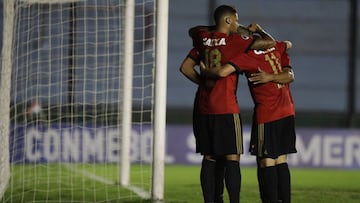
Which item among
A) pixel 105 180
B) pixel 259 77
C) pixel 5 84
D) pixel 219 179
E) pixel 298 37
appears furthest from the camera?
pixel 298 37

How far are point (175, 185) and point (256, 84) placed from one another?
471 cm

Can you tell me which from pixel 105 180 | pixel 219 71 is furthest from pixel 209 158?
pixel 105 180

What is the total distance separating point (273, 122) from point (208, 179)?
22.7 inches

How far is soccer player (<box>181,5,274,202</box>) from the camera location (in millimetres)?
6258

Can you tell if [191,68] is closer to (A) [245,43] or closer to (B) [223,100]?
(B) [223,100]

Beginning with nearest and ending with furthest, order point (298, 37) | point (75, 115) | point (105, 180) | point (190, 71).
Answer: point (190, 71) < point (105, 180) < point (75, 115) < point (298, 37)

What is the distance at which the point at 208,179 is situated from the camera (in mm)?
6441

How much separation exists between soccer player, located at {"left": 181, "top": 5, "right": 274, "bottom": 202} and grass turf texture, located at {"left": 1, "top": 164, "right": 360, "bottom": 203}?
2.12 meters

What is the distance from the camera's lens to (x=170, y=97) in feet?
64.5

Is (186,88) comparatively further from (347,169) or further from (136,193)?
(136,193)

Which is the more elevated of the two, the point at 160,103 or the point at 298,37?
the point at 298,37

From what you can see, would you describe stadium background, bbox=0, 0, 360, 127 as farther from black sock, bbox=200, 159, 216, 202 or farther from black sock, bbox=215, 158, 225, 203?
black sock, bbox=200, 159, 216, 202

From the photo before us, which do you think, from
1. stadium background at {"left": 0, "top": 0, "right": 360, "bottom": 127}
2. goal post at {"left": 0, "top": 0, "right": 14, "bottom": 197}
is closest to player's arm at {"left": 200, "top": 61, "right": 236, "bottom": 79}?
goal post at {"left": 0, "top": 0, "right": 14, "bottom": 197}

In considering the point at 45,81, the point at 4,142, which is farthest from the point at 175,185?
the point at 45,81
